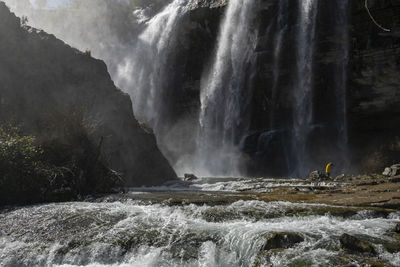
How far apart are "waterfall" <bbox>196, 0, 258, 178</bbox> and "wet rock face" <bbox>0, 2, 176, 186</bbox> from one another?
735 cm

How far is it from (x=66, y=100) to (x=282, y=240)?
17.5 meters

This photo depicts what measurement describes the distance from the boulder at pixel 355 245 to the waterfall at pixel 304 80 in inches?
903

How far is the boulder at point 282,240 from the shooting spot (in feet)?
23.9

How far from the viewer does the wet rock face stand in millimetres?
19234

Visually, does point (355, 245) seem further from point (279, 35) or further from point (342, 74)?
point (279, 35)

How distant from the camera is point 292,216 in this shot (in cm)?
934

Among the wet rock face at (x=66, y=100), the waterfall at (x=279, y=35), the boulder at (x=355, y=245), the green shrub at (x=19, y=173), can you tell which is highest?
the waterfall at (x=279, y=35)

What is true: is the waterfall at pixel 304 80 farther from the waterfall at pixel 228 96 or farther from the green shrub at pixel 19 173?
the green shrub at pixel 19 173

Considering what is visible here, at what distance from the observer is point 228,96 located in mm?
33625

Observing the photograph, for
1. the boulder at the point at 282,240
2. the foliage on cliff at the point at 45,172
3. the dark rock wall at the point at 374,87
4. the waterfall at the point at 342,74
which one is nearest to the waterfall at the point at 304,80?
the waterfall at the point at 342,74

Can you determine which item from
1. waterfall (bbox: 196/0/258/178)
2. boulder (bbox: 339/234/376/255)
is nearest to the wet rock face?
waterfall (bbox: 196/0/258/178)

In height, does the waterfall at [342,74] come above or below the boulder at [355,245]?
above

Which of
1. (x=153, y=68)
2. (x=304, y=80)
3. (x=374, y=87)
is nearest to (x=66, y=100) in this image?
(x=304, y=80)

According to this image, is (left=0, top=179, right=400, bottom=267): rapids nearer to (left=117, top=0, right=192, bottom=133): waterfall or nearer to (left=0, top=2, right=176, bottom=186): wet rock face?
(left=0, top=2, right=176, bottom=186): wet rock face
